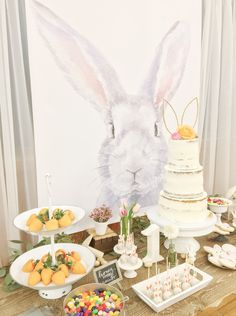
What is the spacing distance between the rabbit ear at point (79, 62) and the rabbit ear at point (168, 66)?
22cm

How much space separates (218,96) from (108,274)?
1.48 metres

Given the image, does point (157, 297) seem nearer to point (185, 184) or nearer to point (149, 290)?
point (149, 290)

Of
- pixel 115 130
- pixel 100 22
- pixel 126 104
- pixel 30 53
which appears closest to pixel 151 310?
pixel 115 130

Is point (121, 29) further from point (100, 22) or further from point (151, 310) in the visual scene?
point (151, 310)

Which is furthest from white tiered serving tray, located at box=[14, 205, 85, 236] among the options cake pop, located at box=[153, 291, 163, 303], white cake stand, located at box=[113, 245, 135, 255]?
cake pop, located at box=[153, 291, 163, 303]

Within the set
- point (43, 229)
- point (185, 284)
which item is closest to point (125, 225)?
point (185, 284)

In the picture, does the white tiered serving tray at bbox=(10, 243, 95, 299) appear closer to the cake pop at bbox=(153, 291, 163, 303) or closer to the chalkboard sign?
the chalkboard sign

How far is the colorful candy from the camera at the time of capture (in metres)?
1.06

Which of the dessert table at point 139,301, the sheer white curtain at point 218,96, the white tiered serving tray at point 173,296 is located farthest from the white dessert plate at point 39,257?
the sheer white curtain at point 218,96

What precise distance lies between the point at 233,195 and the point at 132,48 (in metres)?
1.13

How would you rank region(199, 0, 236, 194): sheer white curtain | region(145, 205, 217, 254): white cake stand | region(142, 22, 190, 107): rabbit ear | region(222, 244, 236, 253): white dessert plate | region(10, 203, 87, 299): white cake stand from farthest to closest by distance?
region(199, 0, 236, 194): sheer white curtain < region(142, 22, 190, 107): rabbit ear < region(222, 244, 236, 253): white dessert plate < region(145, 205, 217, 254): white cake stand < region(10, 203, 87, 299): white cake stand

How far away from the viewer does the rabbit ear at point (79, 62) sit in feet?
4.97

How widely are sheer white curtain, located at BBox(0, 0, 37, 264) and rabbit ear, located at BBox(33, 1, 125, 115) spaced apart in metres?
0.11

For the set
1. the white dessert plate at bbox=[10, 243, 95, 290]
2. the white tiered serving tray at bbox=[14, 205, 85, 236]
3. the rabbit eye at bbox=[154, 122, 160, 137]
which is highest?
the rabbit eye at bbox=[154, 122, 160, 137]
